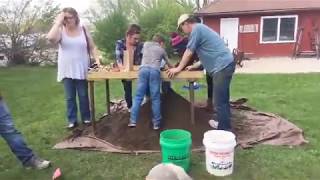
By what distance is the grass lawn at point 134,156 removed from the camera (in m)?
4.08

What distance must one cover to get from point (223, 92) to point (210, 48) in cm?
50

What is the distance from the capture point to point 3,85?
1001cm

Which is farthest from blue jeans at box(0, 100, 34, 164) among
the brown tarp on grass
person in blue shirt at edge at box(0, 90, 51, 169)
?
the brown tarp on grass

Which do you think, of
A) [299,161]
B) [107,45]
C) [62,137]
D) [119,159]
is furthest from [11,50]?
[299,161]

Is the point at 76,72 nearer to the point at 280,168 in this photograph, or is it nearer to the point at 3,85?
the point at 280,168

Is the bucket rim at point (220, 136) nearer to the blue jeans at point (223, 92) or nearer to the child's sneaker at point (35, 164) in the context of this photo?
the blue jeans at point (223, 92)

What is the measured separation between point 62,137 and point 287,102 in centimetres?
390

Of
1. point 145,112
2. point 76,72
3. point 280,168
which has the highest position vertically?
point 76,72

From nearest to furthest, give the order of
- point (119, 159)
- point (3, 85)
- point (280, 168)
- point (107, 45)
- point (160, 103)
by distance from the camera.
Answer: point (280, 168)
point (119, 159)
point (160, 103)
point (3, 85)
point (107, 45)

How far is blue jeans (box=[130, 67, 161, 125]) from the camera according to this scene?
480 centimetres

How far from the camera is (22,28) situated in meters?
15.0

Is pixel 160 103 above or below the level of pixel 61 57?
below

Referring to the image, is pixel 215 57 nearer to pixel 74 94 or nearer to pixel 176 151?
pixel 176 151

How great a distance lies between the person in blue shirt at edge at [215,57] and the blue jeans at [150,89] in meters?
0.35
